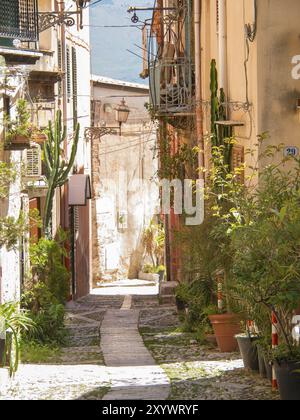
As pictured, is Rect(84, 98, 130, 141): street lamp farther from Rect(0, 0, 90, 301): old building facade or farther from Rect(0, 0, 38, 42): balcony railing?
Rect(0, 0, 38, 42): balcony railing

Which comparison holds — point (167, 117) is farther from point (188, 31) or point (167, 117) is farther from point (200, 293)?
Result: point (200, 293)

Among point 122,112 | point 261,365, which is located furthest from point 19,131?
point 122,112

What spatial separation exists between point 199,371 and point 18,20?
7.13 meters

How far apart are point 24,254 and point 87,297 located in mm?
12508

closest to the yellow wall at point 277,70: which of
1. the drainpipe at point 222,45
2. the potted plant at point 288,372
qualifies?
the drainpipe at point 222,45

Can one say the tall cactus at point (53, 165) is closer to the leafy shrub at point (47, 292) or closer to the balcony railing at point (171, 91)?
the leafy shrub at point (47, 292)

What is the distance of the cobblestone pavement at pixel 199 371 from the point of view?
41.2ft

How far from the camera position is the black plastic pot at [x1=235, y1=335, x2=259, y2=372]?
13945mm

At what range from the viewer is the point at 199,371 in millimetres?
14586

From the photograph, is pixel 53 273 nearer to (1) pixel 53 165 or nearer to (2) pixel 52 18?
(1) pixel 53 165

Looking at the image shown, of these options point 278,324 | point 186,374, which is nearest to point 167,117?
point 186,374

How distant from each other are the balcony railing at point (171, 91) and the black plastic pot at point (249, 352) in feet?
31.7
